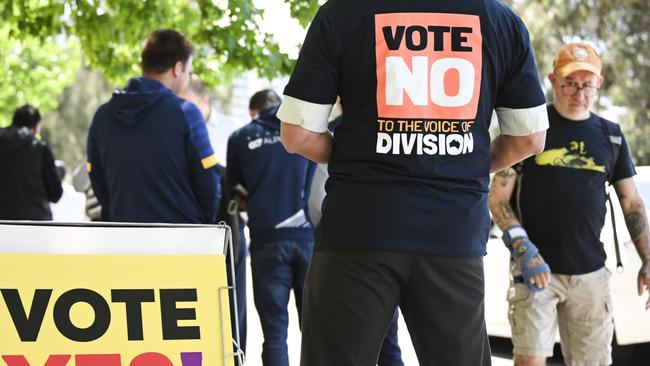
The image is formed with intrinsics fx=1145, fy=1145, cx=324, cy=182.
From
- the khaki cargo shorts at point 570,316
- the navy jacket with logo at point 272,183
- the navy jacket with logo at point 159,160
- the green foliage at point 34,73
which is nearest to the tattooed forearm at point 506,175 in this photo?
the khaki cargo shorts at point 570,316

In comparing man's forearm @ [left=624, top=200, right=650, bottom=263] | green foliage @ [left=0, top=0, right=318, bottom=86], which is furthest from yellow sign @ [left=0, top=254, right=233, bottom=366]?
green foliage @ [left=0, top=0, right=318, bottom=86]

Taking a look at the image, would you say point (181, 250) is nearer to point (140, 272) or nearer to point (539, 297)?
point (140, 272)

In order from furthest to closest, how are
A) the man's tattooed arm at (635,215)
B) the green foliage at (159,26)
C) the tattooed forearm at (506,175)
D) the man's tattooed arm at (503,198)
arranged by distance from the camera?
1. the green foliage at (159,26)
2. the man's tattooed arm at (635,215)
3. the tattooed forearm at (506,175)
4. the man's tattooed arm at (503,198)

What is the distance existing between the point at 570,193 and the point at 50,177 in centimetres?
468

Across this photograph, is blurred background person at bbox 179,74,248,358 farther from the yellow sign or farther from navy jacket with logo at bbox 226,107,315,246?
the yellow sign

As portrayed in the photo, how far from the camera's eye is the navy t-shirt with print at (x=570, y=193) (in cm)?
588

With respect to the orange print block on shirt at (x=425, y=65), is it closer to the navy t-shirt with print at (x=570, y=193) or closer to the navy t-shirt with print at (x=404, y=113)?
the navy t-shirt with print at (x=404, y=113)

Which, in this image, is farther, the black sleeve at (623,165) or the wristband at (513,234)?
the black sleeve at (623,165)

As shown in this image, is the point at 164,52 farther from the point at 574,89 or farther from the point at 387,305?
the point at 387,305

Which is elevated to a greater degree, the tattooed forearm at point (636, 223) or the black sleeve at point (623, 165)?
the black sleeve at point (623, 165)

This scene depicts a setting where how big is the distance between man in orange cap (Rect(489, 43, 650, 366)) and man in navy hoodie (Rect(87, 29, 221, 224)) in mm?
1537

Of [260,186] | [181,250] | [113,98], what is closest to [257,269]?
[260,186]

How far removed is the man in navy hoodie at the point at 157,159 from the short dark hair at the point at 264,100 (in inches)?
62.1

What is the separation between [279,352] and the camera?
722 cm
